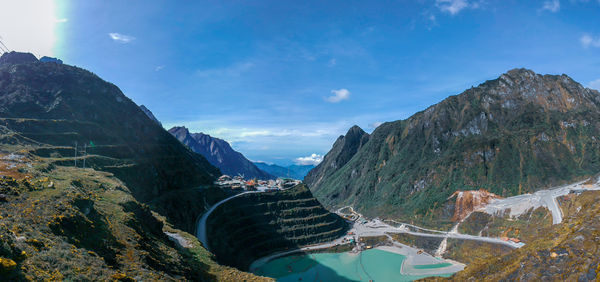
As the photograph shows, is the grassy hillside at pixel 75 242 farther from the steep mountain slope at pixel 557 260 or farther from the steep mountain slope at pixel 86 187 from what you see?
the steep mountain slope at pixel 557 260

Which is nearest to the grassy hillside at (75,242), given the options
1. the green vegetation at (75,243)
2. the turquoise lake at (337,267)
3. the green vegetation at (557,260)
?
the green vegetation at (75,243)

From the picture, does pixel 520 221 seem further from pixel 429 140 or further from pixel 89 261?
pixel 89 261

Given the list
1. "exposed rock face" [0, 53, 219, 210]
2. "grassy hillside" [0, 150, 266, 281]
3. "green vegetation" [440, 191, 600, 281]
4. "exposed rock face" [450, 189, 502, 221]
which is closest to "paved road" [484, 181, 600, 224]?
"exposed rock face" [450, 189, 502, 221]

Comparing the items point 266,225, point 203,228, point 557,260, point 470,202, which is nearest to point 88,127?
point 203,228

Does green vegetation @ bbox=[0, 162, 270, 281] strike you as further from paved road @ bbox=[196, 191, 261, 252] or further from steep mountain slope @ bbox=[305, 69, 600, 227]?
steep mountain slope @ bbox=[305, 69, 600, 227]

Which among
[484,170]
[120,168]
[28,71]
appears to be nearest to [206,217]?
[120,168]

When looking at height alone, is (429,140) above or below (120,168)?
above
